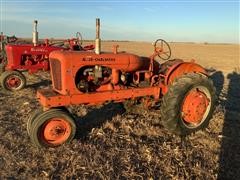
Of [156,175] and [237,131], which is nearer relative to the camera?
[156,175]


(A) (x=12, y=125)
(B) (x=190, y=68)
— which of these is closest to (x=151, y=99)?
(B) (x=190, y=68)

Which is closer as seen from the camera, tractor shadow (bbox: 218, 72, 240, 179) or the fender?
tractor shadow (bbox: 218, 72, 240, 179)

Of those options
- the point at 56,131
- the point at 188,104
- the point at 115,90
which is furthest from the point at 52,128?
the point at 188,104

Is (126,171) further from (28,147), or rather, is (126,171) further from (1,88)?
(1,88)

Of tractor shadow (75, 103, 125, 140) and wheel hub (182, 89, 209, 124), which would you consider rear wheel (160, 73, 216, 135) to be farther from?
tractor shadow (75, 103, 125, 140)

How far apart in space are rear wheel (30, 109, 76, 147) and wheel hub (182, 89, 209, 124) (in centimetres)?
213

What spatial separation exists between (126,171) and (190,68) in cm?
288

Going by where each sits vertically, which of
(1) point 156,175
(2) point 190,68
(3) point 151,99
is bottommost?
(1) point 156,175

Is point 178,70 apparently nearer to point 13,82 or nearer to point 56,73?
point 56,73

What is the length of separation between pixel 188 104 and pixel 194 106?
0.12m

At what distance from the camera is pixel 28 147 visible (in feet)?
18.4

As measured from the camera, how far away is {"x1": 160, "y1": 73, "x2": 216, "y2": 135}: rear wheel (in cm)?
611

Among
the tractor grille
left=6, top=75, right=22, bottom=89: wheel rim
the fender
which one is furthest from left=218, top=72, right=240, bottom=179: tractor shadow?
left=6, top=75, right=22, bottom=89: wheel rim

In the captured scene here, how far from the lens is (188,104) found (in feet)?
20.9
